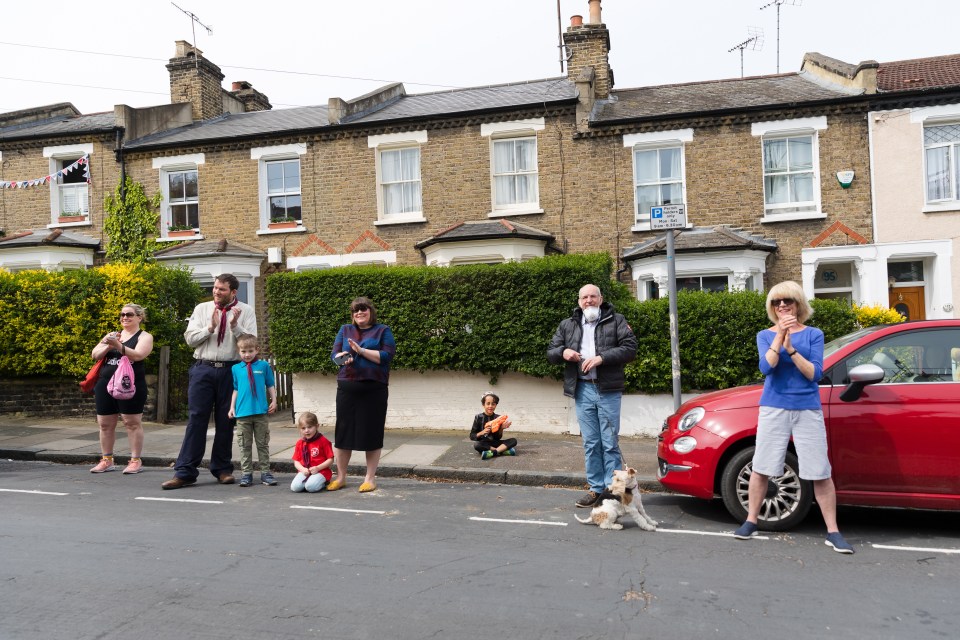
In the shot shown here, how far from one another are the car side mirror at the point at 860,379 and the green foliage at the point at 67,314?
10.3 metres

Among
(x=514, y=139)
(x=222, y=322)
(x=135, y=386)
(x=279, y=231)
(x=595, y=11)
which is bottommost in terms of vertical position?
(x=135, y=386)

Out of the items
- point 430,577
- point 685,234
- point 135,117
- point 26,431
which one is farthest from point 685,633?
point 135,117

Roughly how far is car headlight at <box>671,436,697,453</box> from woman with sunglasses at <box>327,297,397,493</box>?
2.83m

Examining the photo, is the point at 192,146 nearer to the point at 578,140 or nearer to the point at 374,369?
the point at 578,140

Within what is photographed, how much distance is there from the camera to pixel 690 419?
5684 mm

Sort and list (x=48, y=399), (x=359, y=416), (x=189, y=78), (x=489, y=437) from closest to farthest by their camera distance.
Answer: (x=359, y=416)
(x=489, y=437)
(x=48, y=399)
(x=189, y=78)

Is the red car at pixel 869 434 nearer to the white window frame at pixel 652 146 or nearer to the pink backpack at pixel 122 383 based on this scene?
the pink backpack at pixel 122 383

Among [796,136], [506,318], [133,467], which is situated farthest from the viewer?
[796,136]

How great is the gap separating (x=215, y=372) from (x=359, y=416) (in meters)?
1.72

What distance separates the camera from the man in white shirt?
696cm

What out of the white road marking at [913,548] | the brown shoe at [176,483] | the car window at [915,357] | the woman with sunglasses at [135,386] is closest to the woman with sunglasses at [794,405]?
the white road marking at [913,548]

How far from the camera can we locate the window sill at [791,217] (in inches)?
579

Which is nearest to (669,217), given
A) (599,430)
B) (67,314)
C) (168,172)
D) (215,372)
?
(599,430)

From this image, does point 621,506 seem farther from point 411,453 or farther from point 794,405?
point 411,453
